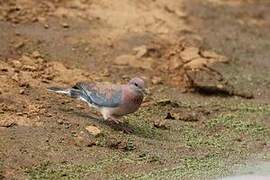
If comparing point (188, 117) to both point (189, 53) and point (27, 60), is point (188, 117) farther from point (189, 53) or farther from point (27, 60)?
point (27, 60)

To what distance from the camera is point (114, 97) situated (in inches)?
282

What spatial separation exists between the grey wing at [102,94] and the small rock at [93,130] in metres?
0.27

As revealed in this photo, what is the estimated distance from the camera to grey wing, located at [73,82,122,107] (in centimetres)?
716

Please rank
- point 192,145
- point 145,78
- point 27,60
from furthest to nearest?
point 145,78 < point 27,60 < point 192,145

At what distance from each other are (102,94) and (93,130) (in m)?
0.38

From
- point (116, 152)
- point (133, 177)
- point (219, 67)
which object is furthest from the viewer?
point (219, 67)

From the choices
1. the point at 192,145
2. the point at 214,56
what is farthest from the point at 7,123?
the point at 214,56

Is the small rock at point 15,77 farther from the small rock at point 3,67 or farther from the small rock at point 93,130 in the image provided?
the small rock at point 93,130

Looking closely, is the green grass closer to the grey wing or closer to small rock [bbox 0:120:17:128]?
the grey wing

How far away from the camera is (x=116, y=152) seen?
6.79m

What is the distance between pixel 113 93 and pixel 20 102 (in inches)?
33.6

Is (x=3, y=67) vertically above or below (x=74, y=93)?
below

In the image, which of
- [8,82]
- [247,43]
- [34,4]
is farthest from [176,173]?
[247,43]

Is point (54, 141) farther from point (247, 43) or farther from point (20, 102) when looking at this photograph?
point (247, 43)
